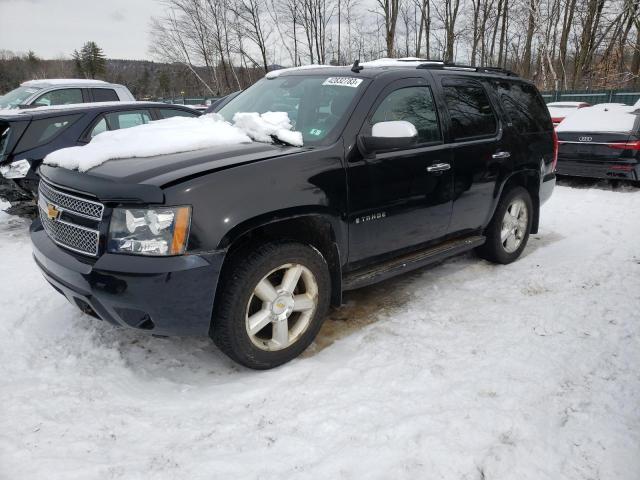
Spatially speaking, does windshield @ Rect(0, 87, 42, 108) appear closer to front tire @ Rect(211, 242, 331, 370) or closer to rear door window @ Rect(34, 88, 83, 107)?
rear door window @ Rect(34, 88, 83, 107)

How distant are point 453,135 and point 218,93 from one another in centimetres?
3116

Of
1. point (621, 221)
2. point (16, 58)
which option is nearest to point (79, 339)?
point (621, 221)

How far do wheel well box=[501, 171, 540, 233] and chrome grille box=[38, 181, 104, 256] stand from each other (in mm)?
3646

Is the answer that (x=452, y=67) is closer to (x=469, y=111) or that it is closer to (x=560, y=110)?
(x=469, y=111)

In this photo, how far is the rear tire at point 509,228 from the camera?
4.50 metres

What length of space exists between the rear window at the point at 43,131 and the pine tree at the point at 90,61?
3297 inches

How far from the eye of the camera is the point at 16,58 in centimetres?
8700

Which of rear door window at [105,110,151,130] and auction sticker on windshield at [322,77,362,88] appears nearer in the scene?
auction sticker on windshield at [322,77,362,88]

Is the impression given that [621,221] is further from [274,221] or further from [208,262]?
[208,262]

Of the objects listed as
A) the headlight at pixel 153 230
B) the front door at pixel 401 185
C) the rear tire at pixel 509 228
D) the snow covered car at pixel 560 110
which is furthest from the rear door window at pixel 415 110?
the snow covered car at pixel 560 110

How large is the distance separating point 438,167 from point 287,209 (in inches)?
58.6

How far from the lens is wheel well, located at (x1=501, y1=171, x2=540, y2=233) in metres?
4.51

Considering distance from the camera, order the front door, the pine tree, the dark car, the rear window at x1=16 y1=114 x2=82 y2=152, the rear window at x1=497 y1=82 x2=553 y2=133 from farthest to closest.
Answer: the pine tree → the rear window at x1=16 y1=114 x2=82 y2=152 → the dark car → the rear window at x1=497 y1=82 x2=553 y2=133 → the front door

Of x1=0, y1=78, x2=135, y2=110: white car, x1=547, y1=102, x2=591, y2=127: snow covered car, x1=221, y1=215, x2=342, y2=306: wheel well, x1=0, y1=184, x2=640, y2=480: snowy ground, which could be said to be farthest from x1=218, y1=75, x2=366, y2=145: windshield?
x1=547, y1=102, x2=591, y2=127: snow covered car
